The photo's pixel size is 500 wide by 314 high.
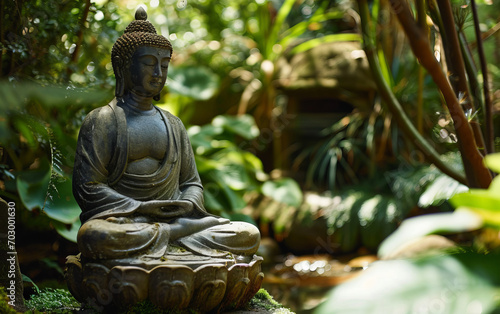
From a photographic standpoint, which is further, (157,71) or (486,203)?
(157,71)

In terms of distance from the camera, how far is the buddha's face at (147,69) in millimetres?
3363

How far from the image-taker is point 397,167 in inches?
283

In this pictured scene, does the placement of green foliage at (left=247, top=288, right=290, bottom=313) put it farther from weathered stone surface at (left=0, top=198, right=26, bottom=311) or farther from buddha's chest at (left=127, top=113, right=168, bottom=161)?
weathered stone surface at (left=0, top=198, right=26, bottom=311)

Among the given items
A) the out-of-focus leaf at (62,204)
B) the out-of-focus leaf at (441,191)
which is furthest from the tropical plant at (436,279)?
the out-of-focus leaf at (441,191)

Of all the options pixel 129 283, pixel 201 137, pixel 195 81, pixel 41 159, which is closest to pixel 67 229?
pixel 41 159

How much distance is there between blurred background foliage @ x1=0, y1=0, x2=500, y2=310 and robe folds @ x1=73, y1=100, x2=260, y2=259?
2.84ft

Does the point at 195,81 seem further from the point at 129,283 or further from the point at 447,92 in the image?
the point at 129,283

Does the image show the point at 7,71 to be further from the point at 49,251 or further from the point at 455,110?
the point at 455,110

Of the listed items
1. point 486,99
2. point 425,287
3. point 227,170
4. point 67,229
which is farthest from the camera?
point 227,170

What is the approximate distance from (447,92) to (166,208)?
71.0 inches

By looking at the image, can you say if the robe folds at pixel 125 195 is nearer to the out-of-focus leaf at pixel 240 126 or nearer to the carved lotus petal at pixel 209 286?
the carved lotus petal at pixel 209 286

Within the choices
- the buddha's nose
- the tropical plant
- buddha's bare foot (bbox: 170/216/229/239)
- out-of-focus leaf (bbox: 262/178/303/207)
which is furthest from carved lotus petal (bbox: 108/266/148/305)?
out-of-focus leaf (bbox: 262/178/303/207)

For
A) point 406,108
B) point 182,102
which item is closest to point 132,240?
point 182,102

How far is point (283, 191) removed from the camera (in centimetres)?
618
